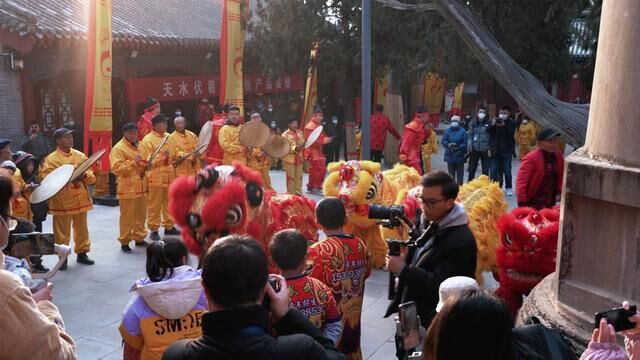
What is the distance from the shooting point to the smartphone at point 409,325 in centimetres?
240

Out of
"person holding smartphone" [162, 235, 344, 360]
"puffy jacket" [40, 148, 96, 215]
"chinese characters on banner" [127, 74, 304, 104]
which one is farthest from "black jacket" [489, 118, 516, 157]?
"person holding smartphone" [162, 235, 344, 360]

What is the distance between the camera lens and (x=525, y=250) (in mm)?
4605

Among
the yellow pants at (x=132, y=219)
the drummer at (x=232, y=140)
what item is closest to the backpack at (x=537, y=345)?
the yellow pants at (x=132, y=219)

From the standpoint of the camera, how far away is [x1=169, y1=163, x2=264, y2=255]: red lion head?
379cm

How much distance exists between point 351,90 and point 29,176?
10.5 m

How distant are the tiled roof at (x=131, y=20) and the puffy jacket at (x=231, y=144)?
3733 millimetres

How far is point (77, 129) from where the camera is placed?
13.6 meters

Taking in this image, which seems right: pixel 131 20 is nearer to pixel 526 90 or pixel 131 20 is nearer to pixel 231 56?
pixel 231 56

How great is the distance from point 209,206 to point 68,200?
3.74 m

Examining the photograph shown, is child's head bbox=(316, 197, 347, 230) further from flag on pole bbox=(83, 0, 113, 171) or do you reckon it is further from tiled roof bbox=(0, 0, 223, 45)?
tiled roof bbox=(0, 0, 223, 45)

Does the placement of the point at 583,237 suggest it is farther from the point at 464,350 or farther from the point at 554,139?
the point at 554,139

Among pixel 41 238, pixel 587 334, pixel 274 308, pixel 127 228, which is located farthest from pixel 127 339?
pixel 127 228

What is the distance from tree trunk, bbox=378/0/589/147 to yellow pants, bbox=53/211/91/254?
5299mm

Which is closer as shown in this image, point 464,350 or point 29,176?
point 464,350
